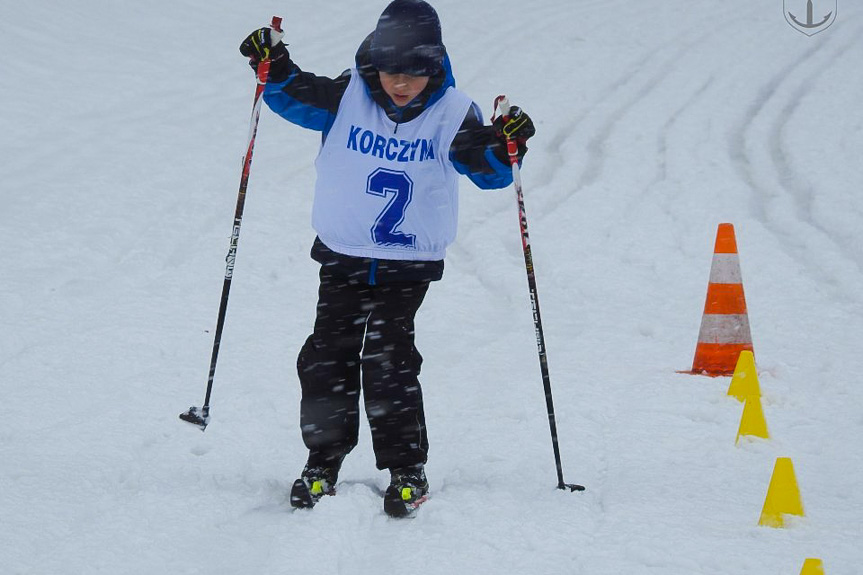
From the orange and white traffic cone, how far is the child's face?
8.62ft

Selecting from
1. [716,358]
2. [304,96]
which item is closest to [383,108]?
[304,96]

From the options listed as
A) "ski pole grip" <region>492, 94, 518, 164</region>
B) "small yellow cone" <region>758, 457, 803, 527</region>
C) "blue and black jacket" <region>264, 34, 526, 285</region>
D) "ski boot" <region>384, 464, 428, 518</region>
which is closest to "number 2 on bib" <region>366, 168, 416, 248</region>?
"blue and black jacket" <region>264, 34, 526, 285</region>

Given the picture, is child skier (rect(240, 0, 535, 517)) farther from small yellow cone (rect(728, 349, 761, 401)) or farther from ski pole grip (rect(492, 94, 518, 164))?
small yellow cone (rect(728, 349, 761, 401))

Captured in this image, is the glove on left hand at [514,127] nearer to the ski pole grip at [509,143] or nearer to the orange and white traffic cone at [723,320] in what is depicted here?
the ski pole grip at [509,143]

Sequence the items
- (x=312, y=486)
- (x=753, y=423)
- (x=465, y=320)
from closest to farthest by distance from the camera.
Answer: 1. (x=312, y=486)
2. (x=753, y=423)
3. (x=465, y=320)

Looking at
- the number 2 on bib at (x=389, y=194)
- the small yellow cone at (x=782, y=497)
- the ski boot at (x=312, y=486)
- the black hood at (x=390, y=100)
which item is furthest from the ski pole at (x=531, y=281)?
the ski boot at (x=312, y=486)

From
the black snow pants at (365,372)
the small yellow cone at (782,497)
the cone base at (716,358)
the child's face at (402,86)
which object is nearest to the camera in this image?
the small yellow cone at (782,497)

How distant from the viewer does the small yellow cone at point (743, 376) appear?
467 centimetres

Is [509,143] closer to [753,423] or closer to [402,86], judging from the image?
[402,86]

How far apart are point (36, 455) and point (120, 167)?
502cm

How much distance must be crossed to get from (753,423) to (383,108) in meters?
2.15

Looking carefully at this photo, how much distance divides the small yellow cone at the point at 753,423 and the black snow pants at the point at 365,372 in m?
1.48

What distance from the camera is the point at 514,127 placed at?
11.8ft

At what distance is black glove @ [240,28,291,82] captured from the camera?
359cm
